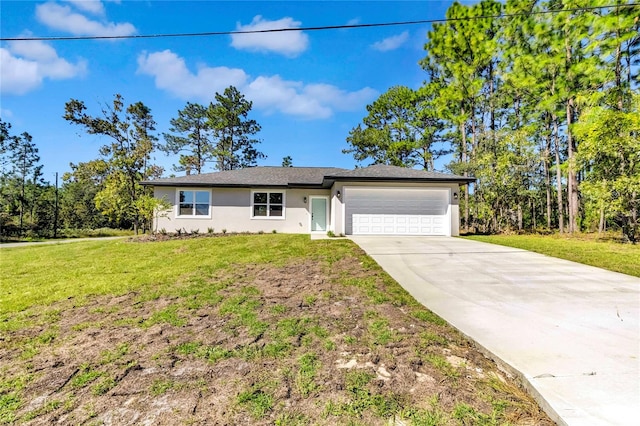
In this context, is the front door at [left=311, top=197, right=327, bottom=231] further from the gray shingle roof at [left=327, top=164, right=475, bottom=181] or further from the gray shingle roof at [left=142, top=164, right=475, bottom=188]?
the gray shingle roof at [left=327, top=164, right=475, bottom=181]

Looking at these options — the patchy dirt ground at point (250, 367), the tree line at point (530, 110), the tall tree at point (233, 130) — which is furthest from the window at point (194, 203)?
the tall tree at point (233, 130)

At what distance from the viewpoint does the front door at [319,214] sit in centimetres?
1513

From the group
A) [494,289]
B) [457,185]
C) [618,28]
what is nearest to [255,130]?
[457,185]

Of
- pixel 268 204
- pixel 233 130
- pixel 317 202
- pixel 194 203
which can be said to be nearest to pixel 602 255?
pixel 317 202

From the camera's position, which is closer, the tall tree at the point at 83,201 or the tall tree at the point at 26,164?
the tall tree at the point at 83,201

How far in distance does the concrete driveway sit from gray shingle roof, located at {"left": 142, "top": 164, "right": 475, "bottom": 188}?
19.2 feet

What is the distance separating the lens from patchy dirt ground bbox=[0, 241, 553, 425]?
201 cm

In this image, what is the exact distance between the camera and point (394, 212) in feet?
42.6

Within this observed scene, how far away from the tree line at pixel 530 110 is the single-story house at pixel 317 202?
3617mm

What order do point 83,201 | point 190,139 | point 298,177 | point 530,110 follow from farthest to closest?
point 83,201 → point 190,139 → point 530,110 → point 298,177

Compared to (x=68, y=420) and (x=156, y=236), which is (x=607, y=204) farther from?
(x=156, y=236)

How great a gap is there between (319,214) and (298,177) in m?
2.41

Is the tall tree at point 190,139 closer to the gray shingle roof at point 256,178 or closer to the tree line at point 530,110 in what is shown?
the gray shingle roof at point 256,178

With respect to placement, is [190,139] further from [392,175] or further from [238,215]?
[392,175]
